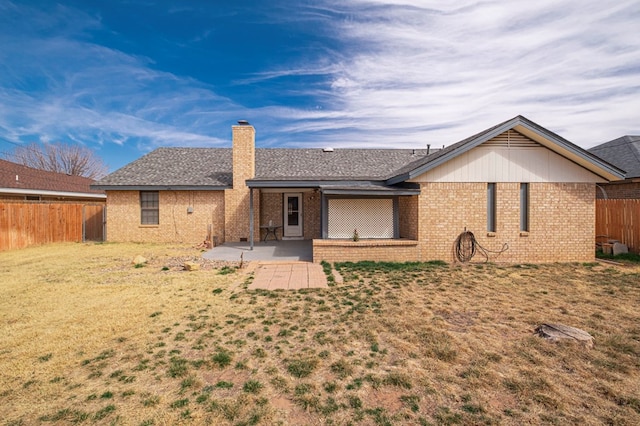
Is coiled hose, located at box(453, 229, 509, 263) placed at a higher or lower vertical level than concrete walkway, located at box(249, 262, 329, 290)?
higher

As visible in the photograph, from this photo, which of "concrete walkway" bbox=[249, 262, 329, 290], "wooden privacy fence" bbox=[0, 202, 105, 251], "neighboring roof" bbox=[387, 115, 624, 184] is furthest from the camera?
"wooden privacy fence" bbox=[0, 202, 105, 251]

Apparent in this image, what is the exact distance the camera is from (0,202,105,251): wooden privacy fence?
40.5ft

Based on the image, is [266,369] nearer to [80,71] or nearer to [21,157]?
[80,71]

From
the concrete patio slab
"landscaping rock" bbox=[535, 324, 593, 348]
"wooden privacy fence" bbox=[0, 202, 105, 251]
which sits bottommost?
"landscaping rock" bbox=[535, 324, 593, 348]

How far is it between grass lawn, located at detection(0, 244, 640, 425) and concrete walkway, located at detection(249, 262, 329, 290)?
48 centimetres

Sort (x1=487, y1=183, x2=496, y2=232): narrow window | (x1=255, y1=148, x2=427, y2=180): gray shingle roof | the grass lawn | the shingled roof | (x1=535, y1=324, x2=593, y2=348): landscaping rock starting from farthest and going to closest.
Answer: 1. (x1=255, y1=148, x2=427, y2=180): gray shingle roof
2. the shingled roof
3. (x1=487, y1=183, x2=496, y2=232): narrow window
4. (x1=535, y1=324, x2=593, y2=348): landscaping rock
5. the grass lawn

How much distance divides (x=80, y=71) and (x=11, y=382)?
19694 mm

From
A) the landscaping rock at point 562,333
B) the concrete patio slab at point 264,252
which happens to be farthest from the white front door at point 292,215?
the landscaping rock at point 562,333

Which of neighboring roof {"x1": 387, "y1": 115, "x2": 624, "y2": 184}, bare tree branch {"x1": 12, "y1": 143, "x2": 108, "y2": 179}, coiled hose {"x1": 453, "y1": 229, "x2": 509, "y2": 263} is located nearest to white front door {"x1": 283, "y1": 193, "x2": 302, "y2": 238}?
neighboring roof {"x1": 387, "y1": 115, "x2": 624, "y2": 184}

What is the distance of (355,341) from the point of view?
13.2 feet

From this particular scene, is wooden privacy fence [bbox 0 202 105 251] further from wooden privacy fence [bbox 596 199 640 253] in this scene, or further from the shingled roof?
wooden privacy fence [bbox 596 199 640 253]

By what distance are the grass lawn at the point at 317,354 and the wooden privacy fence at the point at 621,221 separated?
5.49 metres

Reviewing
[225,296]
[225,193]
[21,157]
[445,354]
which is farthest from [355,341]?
[21,157]

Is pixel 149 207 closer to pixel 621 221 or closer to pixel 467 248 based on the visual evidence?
pixel 467 248
